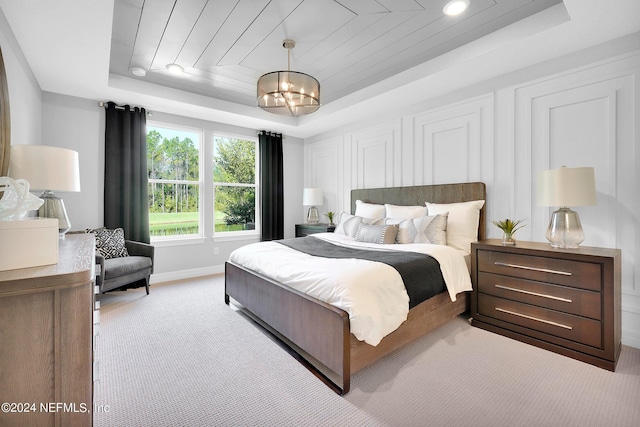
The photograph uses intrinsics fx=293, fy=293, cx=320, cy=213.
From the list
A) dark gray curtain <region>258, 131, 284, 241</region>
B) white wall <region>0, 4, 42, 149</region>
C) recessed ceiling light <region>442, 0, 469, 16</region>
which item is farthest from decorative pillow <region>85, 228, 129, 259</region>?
recessed ceiling light <region>442, 0, 469, 16</region>

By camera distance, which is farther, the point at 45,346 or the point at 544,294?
the point at 544,294

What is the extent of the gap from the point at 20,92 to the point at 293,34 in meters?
2.42

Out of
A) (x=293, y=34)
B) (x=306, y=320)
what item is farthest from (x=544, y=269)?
(x=293, y=34)

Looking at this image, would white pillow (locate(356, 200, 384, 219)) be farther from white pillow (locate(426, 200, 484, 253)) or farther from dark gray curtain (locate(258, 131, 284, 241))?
dark gray curtain (locate(258, 131, 284, 241))

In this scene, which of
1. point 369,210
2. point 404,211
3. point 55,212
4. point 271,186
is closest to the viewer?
point 55,212

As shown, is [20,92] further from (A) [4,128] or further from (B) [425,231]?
(B) [425,231]

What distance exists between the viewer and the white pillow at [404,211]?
3594mm

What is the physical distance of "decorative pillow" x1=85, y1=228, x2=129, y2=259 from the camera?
351 centimetres

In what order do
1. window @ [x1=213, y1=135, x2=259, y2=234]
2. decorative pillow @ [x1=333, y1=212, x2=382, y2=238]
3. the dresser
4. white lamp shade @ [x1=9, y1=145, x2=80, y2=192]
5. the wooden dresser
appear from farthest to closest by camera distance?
window @ [x1=213, y1=135, x2=259, y2=234]
decorative pillow @ [x1=333, y1=212, x2=382, y2=238]
the dresser
white lamp shade @ [x1=9, y1=145, x2=80, y2=192]
the wooden dresser

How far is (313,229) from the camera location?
491 cm

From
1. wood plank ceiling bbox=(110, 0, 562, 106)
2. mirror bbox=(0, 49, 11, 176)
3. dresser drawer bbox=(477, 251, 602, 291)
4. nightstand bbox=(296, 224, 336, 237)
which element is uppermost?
wood plank ceiling bbox=(110, 0, 562, 106)

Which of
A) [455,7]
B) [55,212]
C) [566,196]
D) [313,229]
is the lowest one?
[313,229]

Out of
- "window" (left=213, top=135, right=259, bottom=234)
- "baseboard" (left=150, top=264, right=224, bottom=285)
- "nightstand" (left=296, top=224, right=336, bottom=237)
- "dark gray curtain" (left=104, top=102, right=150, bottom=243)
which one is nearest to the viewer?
"dark gray curtain" (left=104, top=102, right=150, bottom=243)

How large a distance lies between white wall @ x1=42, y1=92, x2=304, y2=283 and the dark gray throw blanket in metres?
2.45
